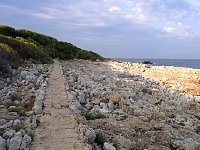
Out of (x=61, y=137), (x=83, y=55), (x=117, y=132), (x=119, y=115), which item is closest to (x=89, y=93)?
(x=119, y=115)

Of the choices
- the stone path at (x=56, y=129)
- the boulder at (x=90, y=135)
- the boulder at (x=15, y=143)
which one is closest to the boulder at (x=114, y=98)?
Result: the stone path at (x=56, y=129)

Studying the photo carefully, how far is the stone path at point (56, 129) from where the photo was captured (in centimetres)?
1039

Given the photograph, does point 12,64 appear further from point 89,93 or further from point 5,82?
point 89,93

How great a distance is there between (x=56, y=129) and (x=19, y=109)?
2.48 metres

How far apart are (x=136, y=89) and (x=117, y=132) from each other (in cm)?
1128

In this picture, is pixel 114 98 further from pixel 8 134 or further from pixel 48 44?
pixel 48 44

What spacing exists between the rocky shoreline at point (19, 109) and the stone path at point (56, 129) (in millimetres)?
231

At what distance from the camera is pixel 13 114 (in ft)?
43.4

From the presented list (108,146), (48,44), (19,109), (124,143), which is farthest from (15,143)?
(48,44)

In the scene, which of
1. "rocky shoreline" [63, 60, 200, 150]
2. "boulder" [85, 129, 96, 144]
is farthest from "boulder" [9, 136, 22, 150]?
"boulder" [85, 129, 96, 144]

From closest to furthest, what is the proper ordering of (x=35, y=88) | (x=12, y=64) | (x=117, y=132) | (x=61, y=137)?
1. (x=61, y=137)
2. (x=117, y=132)
3. (x=35, y=88)
4. (x=12, y=64)

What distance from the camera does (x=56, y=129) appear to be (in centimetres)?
1187

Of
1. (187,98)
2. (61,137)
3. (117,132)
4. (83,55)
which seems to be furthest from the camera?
(83,55)

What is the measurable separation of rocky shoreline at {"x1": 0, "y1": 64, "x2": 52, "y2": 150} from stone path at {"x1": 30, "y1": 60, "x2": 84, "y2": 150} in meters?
0.23
